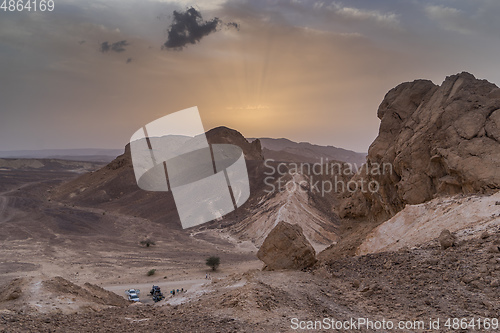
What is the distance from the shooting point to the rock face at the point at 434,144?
35.2ft

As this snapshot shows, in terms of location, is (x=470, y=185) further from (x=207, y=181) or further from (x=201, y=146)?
(x=201, y=146)

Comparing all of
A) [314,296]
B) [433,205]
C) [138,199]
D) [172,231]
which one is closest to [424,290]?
[314,296]

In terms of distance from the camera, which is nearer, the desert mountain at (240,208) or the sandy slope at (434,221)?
the sandy slope at (434,221)

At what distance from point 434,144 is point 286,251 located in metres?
5.92

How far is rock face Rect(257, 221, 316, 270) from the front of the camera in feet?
36.0

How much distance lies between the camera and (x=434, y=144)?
12.1m

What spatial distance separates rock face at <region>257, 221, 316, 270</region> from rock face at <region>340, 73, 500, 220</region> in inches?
161

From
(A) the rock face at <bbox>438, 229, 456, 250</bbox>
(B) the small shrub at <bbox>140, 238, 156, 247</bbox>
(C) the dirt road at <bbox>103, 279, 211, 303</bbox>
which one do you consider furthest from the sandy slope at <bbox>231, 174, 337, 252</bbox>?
(A) the rock face at <bbox>438, 229, 456, 250</bbox>

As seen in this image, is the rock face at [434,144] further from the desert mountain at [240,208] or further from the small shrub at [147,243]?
the small shrub at [147,243]

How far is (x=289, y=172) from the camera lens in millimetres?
48750

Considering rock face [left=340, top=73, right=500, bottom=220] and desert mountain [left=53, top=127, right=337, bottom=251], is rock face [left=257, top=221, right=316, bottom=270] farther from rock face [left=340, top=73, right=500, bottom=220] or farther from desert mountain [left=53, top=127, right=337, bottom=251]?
desert mountain [left=53, top=127, right=337, bottom=251]

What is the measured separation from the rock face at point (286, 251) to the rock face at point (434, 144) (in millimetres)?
4097

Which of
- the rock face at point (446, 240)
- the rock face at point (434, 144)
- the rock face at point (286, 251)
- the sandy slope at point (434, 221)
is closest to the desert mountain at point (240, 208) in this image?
the rock face at point (434, 144)

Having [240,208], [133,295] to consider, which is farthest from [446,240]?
[240,208]
